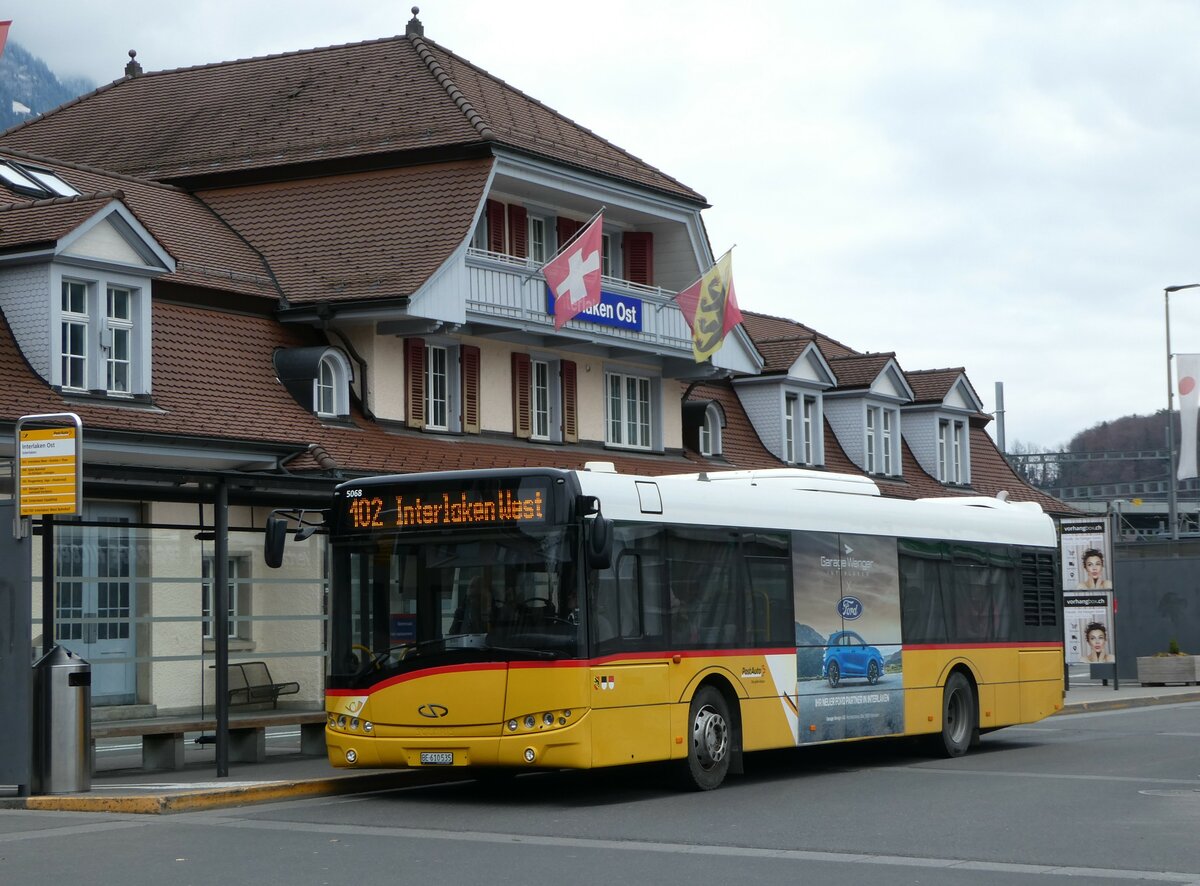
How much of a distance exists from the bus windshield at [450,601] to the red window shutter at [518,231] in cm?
1755

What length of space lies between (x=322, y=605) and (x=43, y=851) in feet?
27.2

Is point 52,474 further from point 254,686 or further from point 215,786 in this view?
point 254,686

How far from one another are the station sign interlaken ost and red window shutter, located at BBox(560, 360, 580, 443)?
1930cm

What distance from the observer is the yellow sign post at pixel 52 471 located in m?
15.7

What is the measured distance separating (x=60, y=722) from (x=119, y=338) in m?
10.7

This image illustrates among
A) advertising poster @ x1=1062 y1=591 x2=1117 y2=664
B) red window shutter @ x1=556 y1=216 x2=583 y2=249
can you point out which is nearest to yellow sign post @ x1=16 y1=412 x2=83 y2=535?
red window shutter @ x1=556 y1=216 x2=583 y2=249

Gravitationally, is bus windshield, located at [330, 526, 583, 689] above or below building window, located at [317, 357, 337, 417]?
below

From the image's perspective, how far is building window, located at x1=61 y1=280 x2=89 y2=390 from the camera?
24.9 meters

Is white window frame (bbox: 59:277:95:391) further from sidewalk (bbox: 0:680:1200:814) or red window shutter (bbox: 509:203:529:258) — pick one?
red window shutter (bbox: 509:203:529:258)

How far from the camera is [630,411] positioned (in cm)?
3725

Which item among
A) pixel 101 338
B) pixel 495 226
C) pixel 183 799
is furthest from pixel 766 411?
pixel 183 799

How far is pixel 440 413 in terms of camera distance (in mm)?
32281

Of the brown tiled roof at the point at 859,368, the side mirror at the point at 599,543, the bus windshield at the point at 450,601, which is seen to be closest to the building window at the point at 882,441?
the brown tiled roof at the point at 859,368

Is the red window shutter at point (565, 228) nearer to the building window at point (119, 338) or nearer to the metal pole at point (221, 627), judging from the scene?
the building window at point (119, 338)
